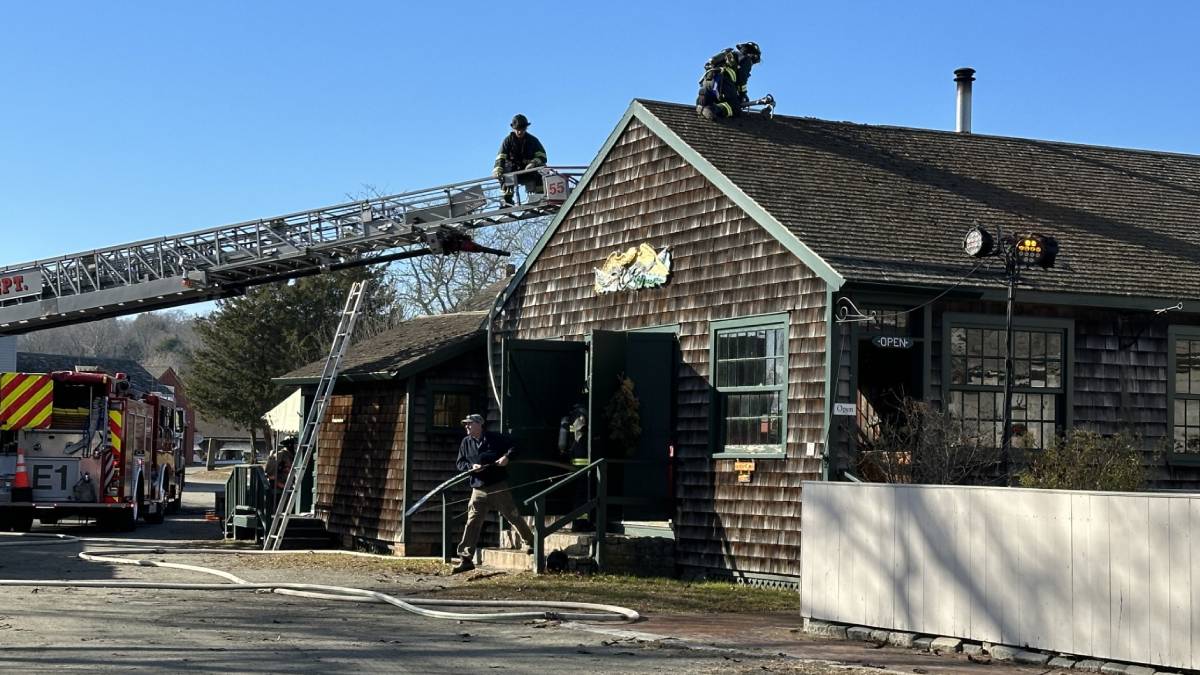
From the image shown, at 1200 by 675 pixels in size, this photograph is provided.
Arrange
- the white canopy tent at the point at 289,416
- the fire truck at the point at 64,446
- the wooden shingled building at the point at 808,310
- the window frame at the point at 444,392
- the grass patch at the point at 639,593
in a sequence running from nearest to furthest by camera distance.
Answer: the grass patch at the point at 639,593
the wooden shingled building at the point at 808,310
the window frame at the point at 444,392
the fire truck at the point at 64,446
the white canopy tent at the point at 289,416

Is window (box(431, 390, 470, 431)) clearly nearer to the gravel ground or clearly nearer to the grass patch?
the grass patch

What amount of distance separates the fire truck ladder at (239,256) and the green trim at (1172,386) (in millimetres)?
8300

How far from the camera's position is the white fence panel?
964 cm

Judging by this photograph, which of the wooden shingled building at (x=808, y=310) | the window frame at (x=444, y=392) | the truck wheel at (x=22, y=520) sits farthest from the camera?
the truck wheel at (x=22, y=520)

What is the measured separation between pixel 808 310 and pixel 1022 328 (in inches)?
95.4

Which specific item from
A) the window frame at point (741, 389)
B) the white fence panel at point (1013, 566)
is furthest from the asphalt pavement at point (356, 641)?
the window frame at point (741, 389)

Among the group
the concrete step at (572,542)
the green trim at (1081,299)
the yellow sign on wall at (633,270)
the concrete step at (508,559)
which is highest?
the yellow sign on wall at (633,270)

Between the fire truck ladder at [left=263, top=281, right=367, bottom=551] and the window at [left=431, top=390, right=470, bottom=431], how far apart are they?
1.81m

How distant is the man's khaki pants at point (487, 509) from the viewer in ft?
57.3

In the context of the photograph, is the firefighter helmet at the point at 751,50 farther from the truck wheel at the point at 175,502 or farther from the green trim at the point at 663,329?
the truck wheel at the point at 175,502

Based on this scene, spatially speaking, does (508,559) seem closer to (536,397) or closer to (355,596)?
(536,397)

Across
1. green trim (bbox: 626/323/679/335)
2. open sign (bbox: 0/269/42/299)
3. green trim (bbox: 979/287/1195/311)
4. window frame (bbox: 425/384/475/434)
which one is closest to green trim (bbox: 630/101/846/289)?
green trim (bbox: 979/287/1195/311)

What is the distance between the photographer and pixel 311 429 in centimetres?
2445

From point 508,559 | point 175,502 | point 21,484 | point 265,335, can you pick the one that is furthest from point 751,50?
point 265,335
